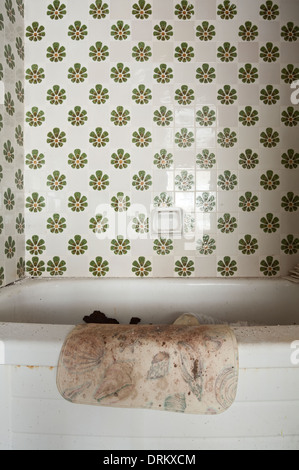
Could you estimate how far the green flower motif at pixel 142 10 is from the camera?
4.90 ft

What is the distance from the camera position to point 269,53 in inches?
58.9

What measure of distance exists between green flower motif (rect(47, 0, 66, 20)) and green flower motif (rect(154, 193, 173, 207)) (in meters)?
1.04

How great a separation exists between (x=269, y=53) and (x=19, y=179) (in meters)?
1.40

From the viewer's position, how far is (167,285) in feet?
4.51

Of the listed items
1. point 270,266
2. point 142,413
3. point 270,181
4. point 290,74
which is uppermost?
point 290,74

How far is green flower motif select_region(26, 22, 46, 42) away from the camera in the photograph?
4.91 feet

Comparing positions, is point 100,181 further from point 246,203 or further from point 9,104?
point 246,203

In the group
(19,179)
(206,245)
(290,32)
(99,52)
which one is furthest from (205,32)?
(19,179)

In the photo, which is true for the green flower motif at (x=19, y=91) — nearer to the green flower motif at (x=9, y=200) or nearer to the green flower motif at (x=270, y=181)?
the green flower motif at (x=9, y=200)

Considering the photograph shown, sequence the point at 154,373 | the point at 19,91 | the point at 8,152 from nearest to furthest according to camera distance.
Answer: the point at 154,373
the point at 8,152
the point at 19,91

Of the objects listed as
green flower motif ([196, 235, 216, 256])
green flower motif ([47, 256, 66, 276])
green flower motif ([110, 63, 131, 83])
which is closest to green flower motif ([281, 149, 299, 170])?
green flower motif ([196, 235, 216, 256])

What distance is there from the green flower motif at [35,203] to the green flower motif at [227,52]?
116 cm

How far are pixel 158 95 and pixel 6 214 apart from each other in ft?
3.07

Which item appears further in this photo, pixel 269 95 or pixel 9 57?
pixel 269 95
